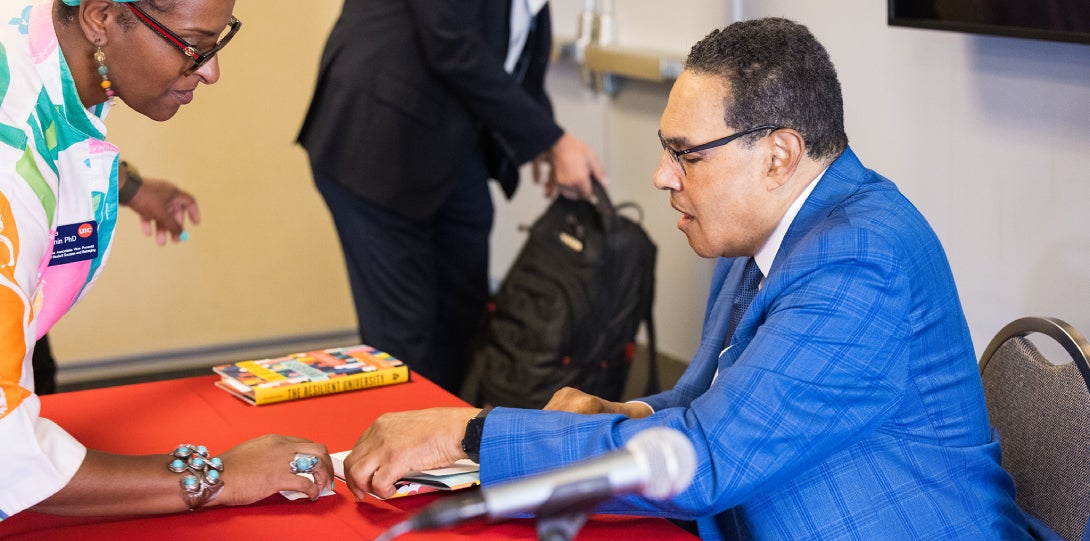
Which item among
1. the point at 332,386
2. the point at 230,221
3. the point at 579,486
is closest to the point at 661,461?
the point at 579,486

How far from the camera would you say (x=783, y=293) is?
4.50 feet

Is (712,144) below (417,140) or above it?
above

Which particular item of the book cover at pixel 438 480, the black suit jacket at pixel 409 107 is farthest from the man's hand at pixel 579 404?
the black suit jacket at pixel 409 107

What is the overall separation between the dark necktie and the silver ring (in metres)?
0.59

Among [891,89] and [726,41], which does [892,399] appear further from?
[891,89]

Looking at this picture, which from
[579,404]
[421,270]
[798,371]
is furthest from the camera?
[421,270]

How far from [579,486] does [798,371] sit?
0.58m

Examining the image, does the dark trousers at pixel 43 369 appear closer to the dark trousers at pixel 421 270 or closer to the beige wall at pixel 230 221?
the dark trousers at pixel 421 270

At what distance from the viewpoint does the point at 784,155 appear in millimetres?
1463

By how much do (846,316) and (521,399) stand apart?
6.54 ft

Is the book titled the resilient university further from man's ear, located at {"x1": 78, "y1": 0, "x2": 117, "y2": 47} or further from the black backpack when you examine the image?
the black backpack

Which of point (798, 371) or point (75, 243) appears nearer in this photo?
point (798, 371)

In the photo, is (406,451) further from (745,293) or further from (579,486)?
(579,486)

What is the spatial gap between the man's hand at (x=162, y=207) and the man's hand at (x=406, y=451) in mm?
993
